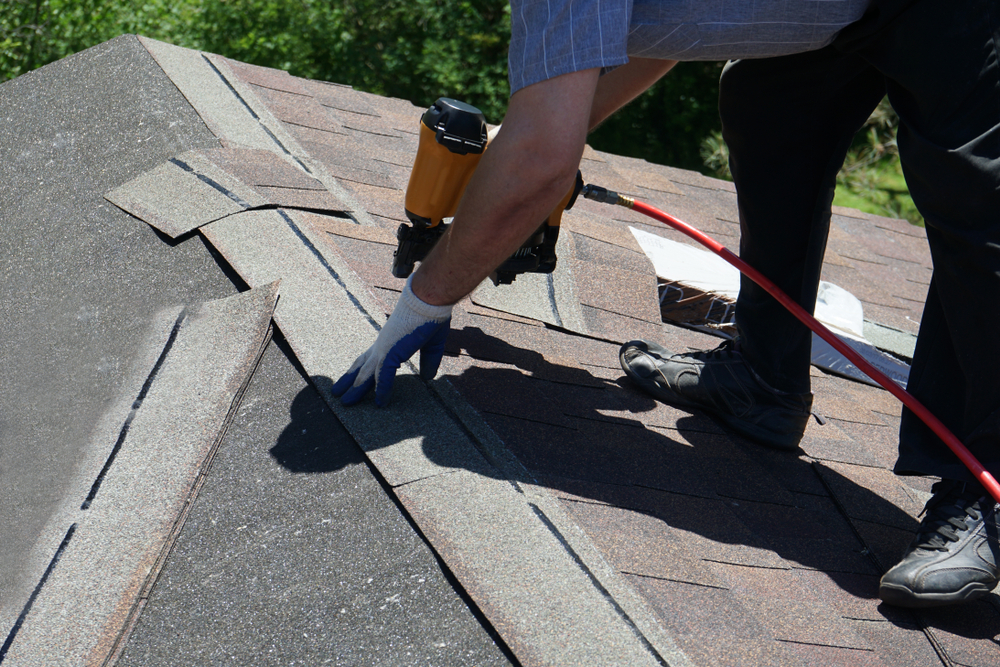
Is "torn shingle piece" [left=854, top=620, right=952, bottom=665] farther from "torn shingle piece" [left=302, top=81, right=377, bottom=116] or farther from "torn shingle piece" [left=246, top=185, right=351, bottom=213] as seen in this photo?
"torn shingle piece" [left=302, top=81, right=377, bottom=116]

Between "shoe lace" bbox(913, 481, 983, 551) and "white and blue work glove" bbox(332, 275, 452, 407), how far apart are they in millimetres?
1245

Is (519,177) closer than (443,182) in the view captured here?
Yes

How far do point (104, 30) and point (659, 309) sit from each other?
242 inches

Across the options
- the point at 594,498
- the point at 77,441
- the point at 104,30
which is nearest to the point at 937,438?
the point at 594,498

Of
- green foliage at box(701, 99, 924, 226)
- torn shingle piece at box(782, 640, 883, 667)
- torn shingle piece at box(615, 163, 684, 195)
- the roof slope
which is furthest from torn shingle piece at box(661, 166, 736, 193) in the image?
green foliage at box(701, 99, 924, 226)

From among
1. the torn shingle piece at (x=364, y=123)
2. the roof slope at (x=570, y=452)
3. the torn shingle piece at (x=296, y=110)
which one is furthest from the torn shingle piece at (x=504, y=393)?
the torn shingle piece at (x=364, y=123)

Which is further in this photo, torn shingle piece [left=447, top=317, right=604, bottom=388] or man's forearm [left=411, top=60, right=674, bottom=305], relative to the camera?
torn shingle piece [left=447, top=317, right=604, bottom=388]

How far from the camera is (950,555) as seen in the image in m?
1.97

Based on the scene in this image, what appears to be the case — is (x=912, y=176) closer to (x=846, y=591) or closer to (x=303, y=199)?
(x=846, y=591)

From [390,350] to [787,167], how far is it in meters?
1.23

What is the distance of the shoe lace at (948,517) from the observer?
202cm

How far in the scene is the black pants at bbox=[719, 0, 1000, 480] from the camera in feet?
6.14

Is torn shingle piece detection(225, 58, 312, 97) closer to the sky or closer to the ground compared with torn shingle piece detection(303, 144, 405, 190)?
closer to the sky

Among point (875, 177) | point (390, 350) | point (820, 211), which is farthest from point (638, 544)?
point (875, 177)
